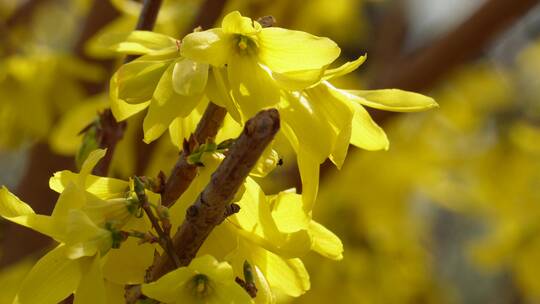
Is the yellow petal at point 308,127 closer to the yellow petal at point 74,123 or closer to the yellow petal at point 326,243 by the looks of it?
the yellow petal at point 326,243

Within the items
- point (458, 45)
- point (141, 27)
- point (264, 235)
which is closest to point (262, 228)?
point (264, 235)

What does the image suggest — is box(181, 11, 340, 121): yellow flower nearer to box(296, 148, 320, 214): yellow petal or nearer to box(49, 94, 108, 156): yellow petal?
box(296, 148, 320, 214): yellow petal

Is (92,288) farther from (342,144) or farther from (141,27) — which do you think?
(141,27)

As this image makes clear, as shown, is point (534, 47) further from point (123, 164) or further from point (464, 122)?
point (123, 164)

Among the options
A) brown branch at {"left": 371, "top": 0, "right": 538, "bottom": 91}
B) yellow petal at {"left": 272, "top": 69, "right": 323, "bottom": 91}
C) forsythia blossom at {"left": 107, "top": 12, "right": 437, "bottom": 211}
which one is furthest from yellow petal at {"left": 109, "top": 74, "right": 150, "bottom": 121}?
brown branch at {"left": 371, "top": 0, "right": 538, "bottom": 91}

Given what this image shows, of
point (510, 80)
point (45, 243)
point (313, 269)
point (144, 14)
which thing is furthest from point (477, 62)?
point (144, 14)

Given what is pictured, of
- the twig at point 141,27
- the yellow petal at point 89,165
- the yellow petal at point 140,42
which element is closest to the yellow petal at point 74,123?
the twig at point 141,27
